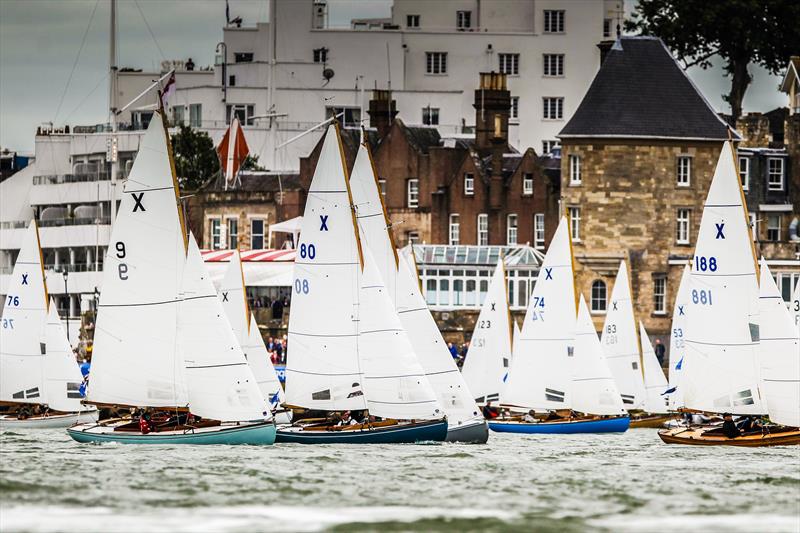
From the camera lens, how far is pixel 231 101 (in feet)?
459

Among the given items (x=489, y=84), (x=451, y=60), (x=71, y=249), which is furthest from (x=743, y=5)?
(x=71, y=249)

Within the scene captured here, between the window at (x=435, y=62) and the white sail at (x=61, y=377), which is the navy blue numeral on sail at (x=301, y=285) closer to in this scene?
the white sail at (x=61, y=377)

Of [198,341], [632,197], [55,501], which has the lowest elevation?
[55,501]

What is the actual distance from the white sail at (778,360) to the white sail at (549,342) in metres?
13.9

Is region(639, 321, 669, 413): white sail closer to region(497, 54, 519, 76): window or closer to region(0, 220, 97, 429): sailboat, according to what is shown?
region(0, 220, 97, 429): sailboat

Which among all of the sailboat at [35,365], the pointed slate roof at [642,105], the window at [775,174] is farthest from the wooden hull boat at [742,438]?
the window at [775,174]

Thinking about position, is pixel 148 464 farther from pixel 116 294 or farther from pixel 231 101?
pixel 231 101

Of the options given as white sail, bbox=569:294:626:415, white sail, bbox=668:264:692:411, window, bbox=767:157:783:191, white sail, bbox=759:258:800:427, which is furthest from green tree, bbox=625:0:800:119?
white sail, bbox=759:258:800:427

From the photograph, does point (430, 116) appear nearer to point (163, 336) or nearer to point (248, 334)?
point (248, 334)

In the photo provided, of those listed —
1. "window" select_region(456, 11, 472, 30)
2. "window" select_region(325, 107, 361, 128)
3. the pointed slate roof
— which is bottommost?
the pointed slate roof

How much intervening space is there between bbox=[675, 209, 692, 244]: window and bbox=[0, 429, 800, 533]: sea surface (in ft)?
143

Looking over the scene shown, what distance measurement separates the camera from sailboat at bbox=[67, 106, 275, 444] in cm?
6338

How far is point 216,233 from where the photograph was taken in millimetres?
123188

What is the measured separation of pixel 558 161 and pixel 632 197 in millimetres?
8616
